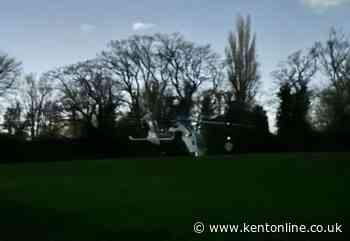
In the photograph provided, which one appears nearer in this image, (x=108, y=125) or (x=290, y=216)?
(x=290, y=216)

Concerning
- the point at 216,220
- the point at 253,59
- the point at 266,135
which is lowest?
the point at 216,220

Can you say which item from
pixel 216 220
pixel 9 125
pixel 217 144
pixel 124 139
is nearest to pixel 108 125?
pixel 124 139

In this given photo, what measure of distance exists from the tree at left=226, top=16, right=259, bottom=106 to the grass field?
25.4 metres

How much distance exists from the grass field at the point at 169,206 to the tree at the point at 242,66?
25446 millimetres

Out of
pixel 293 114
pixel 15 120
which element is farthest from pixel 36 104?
pixel 293 114

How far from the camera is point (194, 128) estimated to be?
28484mm

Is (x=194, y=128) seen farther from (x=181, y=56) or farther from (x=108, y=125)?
(x=181, y=56)

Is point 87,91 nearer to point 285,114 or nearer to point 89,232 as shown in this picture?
point 285,114

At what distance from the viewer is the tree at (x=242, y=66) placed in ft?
127

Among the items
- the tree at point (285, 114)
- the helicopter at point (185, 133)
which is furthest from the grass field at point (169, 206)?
the tree at point (285, 114)

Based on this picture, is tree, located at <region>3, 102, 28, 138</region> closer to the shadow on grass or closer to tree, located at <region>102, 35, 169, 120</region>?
tree, located at <region>102, 35, 169, 120</region>

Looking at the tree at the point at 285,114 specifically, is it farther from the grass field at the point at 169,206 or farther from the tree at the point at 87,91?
the grass field at the point at 169,206

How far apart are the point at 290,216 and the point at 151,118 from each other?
98.1ft

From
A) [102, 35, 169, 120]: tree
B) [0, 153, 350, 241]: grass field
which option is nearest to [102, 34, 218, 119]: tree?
[102, 35, 169, 120]: tree
